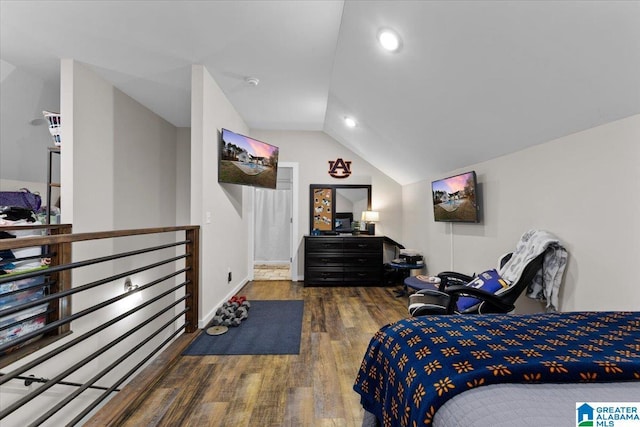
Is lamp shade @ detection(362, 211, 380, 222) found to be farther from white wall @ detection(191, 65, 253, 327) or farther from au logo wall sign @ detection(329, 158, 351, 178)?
white wall @ detection(191, 65, 253, 327)

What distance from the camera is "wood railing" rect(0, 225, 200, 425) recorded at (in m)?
1.43

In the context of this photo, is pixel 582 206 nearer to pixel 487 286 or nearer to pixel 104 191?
pixel 487 286

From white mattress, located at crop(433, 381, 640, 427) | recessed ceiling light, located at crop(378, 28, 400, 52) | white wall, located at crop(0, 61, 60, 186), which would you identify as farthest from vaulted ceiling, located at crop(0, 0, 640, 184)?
white mattress, located at crop(433, 381, 640, 427)

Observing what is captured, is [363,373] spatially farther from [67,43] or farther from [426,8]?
[67,43]

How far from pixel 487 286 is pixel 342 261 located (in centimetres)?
260

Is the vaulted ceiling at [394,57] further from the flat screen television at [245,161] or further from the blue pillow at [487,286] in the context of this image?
the blue pillow at [487,286]

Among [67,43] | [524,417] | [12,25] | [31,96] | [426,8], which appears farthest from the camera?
[31,96]

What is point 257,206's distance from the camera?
654 centimetres

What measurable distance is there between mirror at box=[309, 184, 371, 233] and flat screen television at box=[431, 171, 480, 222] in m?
1.72

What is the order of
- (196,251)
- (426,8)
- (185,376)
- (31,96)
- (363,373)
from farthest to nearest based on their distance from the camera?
1. (31,96)
2. (196,251)
3. (185,376)
4. (426,8)
5. (363,373)

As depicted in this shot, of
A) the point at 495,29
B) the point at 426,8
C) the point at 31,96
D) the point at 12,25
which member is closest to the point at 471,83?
the point at 495,29

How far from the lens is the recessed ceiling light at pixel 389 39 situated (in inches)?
84.0

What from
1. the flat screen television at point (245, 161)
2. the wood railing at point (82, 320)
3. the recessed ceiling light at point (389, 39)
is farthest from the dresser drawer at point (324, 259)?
the recessed ceiling light at point (389, 39)

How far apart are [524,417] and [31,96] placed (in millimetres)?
4498
